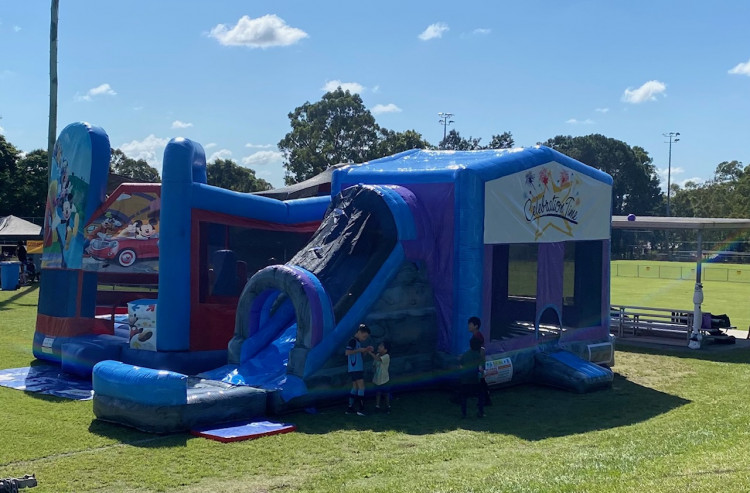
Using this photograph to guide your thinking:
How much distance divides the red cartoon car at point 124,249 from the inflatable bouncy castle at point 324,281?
1.9 inches

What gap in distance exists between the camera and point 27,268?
3016 cm

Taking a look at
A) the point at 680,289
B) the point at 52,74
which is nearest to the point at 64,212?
the point at 52,74

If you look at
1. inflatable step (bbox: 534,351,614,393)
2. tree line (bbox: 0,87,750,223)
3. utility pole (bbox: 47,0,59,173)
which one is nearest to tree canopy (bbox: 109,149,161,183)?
tree line (bbox: 0,87,750,223)

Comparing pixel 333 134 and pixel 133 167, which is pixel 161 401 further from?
pixel 133 167

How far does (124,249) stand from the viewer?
13.5 m

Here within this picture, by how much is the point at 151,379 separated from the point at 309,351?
2.13m

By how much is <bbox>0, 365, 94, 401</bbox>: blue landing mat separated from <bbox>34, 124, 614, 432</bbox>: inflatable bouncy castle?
0.34m

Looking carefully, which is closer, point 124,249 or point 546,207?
point 546,207

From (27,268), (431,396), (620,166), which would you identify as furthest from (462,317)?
(620,166)

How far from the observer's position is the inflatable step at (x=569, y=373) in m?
12.0

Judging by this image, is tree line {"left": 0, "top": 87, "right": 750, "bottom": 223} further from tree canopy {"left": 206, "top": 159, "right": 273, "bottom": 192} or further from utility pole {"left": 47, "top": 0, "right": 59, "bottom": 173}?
utility pole {"left": 47, "top": 0, "right": 59, "bottom": 173}

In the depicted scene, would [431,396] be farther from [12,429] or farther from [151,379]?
[12,429]

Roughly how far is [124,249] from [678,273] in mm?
32422

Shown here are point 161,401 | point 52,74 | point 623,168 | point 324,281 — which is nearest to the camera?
point 161,401
